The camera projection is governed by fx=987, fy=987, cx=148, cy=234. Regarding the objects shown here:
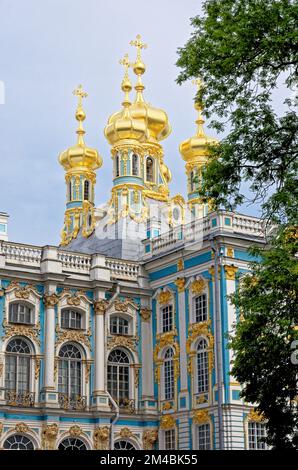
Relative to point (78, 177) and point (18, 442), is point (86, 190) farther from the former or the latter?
point (18, 442)

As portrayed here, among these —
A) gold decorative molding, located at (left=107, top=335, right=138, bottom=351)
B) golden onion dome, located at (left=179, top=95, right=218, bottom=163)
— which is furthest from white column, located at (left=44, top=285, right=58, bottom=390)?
golden onion dome, located at (left=179, top=95, right=218, bottom=163)

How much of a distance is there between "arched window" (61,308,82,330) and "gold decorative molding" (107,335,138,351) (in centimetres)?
122

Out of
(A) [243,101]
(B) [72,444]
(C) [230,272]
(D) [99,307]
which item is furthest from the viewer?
(D) [99,307]

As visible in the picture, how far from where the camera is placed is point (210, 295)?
31953 mm

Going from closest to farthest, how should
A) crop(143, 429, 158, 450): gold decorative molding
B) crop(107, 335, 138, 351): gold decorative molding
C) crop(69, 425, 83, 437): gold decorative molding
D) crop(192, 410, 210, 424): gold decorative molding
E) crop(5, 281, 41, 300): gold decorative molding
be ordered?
1. crop(192, 410, 210, 424): gold decorative molding
2. crop(69, 425, 83, 437): gold decorative molding
3. crop(5, 281, 41, 300): gold decorative molding
4. crop(143, 429, 158, 450): gold decorative molding
5. crop(107, 335, 138, 351): gold decorative molding

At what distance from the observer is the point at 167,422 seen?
3288cm

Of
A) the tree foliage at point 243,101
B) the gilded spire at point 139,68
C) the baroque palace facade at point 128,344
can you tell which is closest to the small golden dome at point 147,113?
the gilded spire at point 139,68

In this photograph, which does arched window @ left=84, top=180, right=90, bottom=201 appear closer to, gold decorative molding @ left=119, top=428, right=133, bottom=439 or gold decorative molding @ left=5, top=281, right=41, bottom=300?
gold decorative molding @ left=5, top=281, right=41, bottom=300

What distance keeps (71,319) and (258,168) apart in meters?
16.7

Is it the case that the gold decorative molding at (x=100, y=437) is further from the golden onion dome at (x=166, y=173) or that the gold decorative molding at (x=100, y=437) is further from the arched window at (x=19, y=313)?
the golden onion dome at (x=166, y=173)

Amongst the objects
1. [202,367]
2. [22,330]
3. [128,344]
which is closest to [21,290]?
[22,330]

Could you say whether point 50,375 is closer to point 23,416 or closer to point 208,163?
point 23,416

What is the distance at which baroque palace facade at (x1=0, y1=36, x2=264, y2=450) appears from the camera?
102 ft

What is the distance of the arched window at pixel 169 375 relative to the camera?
33.2 m
